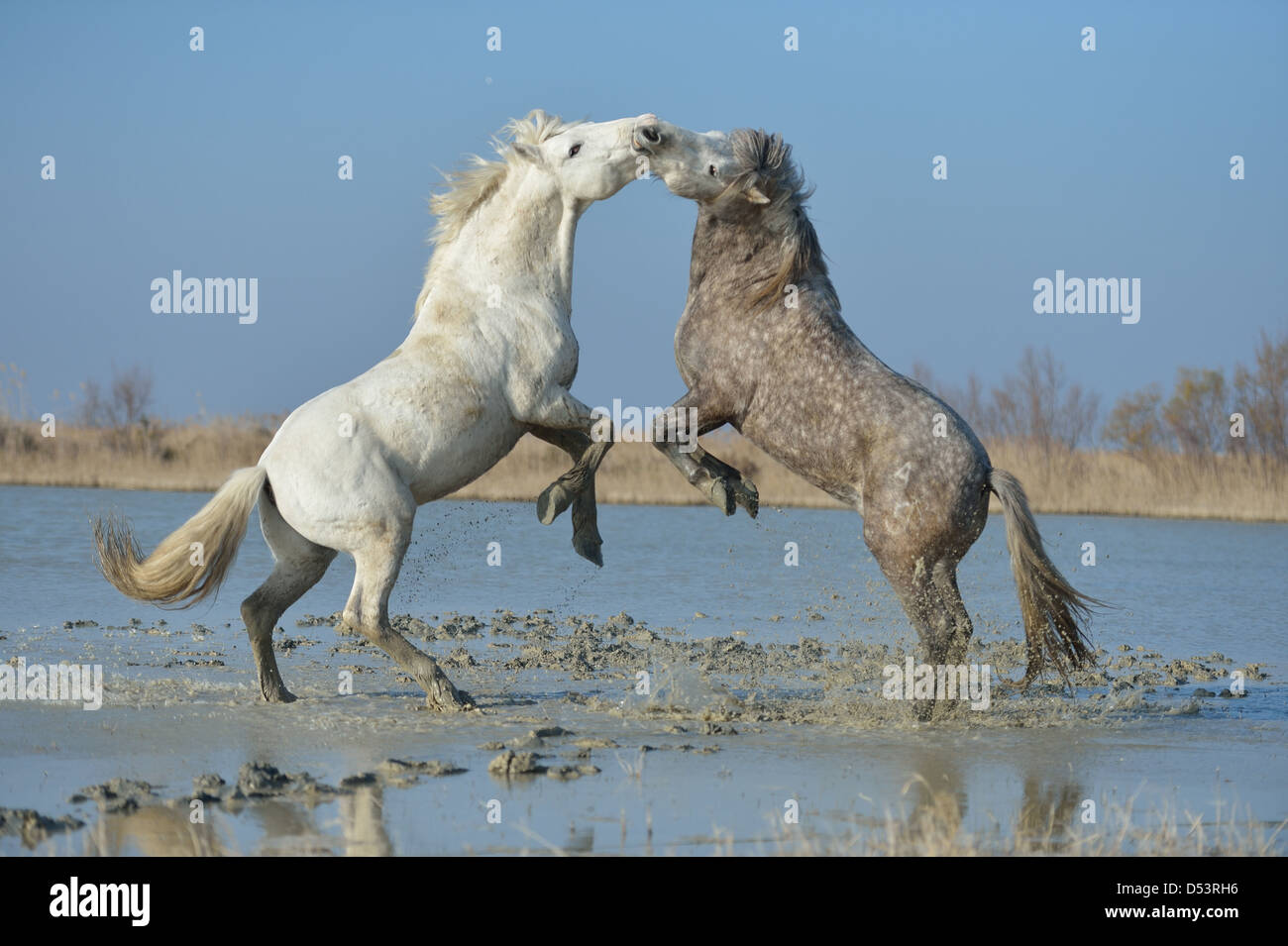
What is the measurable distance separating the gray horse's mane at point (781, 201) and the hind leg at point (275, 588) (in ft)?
8.08

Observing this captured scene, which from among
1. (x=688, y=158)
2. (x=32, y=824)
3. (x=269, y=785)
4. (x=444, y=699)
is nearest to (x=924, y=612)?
(x=444, y=699)

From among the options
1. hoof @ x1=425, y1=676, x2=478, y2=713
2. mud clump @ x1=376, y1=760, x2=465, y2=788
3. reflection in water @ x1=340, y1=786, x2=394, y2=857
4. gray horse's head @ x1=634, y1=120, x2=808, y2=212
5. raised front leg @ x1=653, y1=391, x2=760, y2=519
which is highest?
gray horse's head @ x1=634, y1=120, x2=808, y2=212

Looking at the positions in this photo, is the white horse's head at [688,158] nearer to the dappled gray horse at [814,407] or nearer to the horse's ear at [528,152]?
the dappled gray horse at [814,407]

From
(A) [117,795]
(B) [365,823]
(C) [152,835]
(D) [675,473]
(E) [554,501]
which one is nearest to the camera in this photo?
(C) [152,835]

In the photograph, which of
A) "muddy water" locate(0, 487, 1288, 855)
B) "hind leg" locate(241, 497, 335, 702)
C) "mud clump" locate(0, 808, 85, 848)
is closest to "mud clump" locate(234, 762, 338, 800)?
"muddy water" locate(0, 487, 1288, 855)

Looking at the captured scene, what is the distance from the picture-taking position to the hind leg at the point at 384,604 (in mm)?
6508

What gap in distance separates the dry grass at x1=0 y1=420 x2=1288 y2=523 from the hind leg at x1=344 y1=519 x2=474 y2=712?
10238 mm

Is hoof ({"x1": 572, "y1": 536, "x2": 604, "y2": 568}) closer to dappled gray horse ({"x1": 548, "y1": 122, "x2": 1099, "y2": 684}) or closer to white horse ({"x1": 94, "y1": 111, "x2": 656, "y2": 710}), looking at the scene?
white horse ({"x1": 94, "y1": 111, "x2": 656, "y2": 710})

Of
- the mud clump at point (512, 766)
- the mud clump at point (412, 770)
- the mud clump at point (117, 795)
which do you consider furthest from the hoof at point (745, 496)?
the mud clump at point (117, 795)

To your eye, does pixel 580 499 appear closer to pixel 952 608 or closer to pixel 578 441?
pixel 578 441

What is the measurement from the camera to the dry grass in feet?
59.7

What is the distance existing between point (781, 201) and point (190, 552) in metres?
3.25

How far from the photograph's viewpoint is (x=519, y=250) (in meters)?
6.87

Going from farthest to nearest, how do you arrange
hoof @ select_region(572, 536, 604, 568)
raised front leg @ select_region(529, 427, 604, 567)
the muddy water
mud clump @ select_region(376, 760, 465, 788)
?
hoof @ select_region(572, 536, 604, 568), raised front leg @ select_region(529, 427, 604, 567), mud clump @ select_region(376, 760, 465, 788), the muddy water
